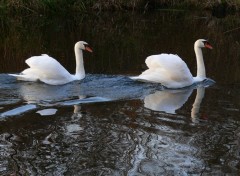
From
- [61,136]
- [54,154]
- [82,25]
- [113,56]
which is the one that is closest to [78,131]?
[61,136]

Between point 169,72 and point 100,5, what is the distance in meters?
17.7

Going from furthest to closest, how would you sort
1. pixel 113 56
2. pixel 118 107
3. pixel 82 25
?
pixel 82 25, pixel 113 56, pixel 118 107

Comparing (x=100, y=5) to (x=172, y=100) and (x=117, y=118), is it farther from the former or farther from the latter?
(x=117, y=118)

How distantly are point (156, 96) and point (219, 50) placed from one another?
6326 millimetres

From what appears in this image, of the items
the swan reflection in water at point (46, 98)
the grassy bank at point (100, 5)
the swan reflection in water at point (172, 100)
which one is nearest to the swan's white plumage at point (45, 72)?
the swan reflection in water at point (46, 98)

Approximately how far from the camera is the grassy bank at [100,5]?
23.4 metres

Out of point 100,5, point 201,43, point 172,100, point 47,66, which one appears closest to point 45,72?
point 47,66

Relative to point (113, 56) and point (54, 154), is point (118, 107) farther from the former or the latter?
point (113, 56)

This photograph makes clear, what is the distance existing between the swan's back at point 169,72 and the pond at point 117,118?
0.18m

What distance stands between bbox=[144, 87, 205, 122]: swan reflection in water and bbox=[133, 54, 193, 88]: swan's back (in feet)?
0.69

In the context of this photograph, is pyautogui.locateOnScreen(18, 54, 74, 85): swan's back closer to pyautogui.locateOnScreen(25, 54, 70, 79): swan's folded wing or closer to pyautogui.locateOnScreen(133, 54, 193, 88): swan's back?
pyautogui.locateOnScreen(25, 54, 70, 79): swan's folded wing

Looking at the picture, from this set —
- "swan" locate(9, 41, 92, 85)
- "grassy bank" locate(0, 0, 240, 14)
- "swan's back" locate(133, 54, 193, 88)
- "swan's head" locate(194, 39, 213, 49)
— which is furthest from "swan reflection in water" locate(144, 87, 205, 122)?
"grassy bank" locate(0, 0, 240, 14)

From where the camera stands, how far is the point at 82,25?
21.5m

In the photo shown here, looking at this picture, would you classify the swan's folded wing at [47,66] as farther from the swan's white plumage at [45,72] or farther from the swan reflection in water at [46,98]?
the swan reflection in water at [46,98]
